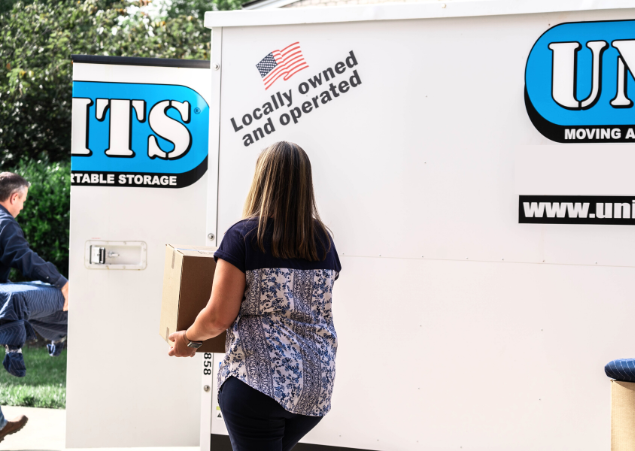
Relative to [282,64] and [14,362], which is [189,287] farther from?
[14,362]

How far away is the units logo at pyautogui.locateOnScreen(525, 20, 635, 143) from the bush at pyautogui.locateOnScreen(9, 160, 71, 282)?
602 cm

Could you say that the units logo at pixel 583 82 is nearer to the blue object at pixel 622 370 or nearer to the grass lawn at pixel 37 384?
the blue object at pixel 622 370

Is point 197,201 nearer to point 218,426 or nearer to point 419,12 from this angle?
point 218,426

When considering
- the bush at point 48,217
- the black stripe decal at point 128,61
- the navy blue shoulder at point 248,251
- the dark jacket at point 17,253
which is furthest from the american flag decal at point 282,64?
the bush at point 48,217

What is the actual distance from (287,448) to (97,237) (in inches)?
85.1

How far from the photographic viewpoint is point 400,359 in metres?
3.06

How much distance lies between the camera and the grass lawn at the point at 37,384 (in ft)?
16.2

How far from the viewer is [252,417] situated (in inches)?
77.7

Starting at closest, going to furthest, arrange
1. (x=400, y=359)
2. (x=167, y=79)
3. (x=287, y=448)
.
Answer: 1. (x=287, y=448)
2. (x=400, y=359)
3. (x=167, y=79)

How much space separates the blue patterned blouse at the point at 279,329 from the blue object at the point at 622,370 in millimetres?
1373

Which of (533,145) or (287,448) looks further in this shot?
(533,145)

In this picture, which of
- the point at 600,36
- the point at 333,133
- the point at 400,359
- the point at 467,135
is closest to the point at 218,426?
the point at 400,359

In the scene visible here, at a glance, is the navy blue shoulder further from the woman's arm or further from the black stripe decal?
the black stripe decal

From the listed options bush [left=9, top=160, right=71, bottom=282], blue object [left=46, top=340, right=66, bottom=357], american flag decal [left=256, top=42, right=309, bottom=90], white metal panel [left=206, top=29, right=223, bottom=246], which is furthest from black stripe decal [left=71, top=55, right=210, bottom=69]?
bush [left=9, top=160, right=71, bottom=282]
